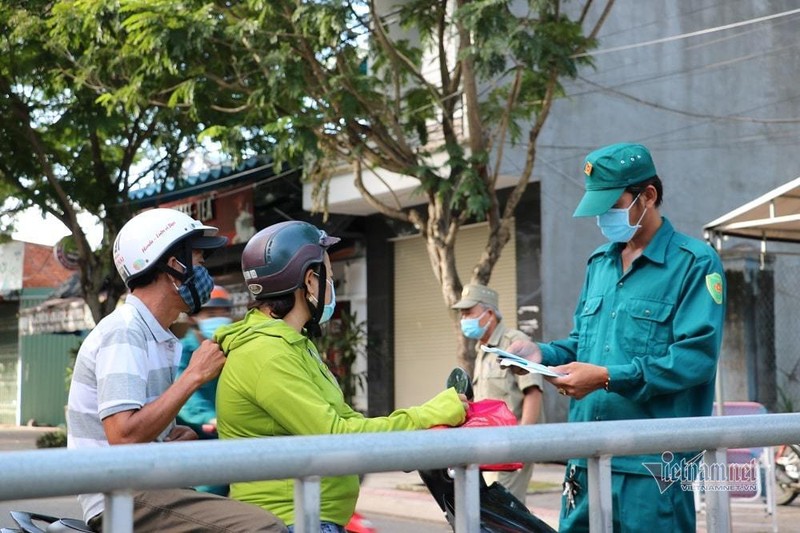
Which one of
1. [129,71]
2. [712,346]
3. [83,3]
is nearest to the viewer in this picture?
[712,346]

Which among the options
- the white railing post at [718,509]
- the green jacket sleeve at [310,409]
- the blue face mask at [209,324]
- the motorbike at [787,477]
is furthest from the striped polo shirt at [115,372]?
the motorbike at [787,477]

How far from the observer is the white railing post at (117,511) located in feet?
5.81

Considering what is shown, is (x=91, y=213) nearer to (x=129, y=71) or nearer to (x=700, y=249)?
(x=129, y=71)

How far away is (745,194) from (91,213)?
1057 cm

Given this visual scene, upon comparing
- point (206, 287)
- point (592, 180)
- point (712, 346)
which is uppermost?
point (592, 180)

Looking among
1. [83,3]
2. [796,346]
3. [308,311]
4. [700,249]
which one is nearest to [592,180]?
[700,249]

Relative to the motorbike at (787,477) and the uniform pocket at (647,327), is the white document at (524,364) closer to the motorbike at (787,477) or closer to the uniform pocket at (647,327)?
the uniform pocket at (647,327)

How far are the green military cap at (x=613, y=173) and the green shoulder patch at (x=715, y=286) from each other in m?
0.38

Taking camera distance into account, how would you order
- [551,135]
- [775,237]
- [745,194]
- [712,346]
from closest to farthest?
[712,346]
[775,237]
[551,135]
[745,194]

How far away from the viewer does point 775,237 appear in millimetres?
11227

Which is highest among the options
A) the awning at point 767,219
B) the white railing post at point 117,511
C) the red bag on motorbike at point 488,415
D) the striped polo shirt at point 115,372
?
the awning at point 767,219

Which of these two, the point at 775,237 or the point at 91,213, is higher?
the point at 91,213

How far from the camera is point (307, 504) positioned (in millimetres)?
1943

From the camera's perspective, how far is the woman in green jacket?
109 inches
